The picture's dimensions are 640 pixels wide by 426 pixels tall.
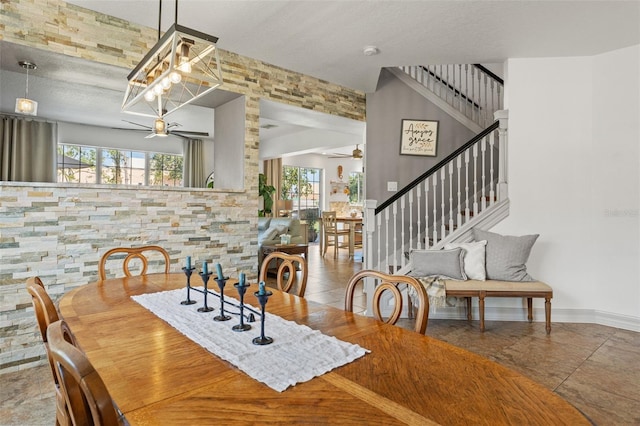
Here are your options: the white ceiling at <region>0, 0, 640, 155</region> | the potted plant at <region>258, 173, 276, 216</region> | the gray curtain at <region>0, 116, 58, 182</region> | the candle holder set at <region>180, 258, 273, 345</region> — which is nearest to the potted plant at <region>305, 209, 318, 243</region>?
the potted plant at <region>258, 173, 276, 216</region>

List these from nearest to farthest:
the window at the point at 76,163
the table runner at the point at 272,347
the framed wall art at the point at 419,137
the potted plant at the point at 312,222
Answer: the table runner at the point at 272,347
the framed wall art at the point at 419,137
the window at the point at 76,163
the potted plant at the point at 312,222

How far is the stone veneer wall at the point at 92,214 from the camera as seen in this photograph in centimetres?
262

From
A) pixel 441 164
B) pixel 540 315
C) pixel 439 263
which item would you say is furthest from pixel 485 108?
pixel 540 315

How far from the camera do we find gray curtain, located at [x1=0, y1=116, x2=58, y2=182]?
6.27 m

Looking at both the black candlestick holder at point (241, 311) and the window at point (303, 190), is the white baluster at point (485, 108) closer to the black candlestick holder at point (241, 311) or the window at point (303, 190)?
the black candlestick holder at point (241, 311)

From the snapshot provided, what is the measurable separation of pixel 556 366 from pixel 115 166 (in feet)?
27.2

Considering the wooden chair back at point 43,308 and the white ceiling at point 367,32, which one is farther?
the white ceiling at point 367,32

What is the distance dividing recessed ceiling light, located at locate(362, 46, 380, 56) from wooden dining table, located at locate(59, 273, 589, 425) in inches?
118

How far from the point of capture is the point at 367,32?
10.7 feet

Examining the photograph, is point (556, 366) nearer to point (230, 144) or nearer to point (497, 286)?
point (497, 286)

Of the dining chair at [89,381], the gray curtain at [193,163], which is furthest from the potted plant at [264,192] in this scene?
the dining chair at [89,381]

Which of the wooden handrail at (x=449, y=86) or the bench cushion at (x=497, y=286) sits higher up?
the wooden handrail at (x=449, y=86)

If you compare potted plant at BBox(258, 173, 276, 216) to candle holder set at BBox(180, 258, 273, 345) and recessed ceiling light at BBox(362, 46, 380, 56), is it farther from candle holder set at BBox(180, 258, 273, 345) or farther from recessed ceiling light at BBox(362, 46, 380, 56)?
candle holder set at BBox(180, 258, 273, 345)

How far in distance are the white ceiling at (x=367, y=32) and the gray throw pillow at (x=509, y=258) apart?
1878 mm
